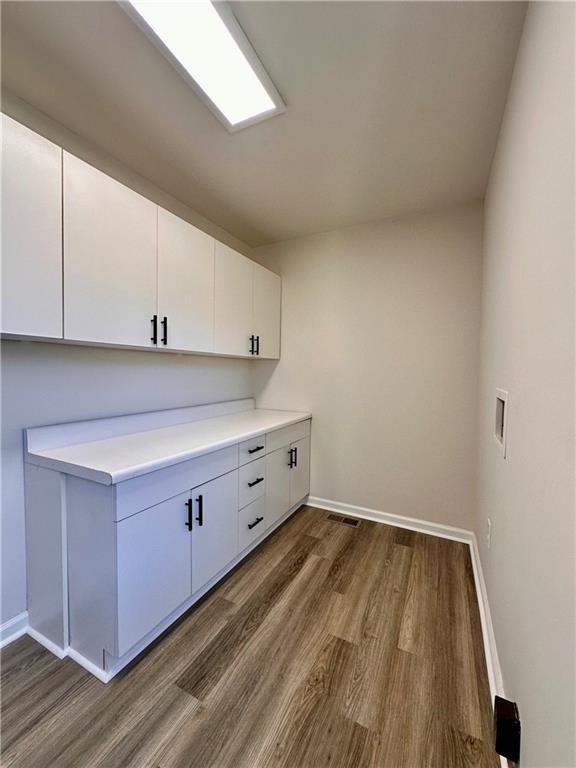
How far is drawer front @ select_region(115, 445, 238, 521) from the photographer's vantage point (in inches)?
46.7

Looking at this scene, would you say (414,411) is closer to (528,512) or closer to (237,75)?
(528,512)

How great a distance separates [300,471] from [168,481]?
4.84 feet

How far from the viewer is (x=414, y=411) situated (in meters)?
2.37

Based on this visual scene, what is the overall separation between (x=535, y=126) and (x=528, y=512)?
3.80 feet

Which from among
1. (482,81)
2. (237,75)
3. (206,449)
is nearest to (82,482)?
(206,449)

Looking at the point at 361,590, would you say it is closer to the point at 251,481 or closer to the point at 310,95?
the point at 251,481

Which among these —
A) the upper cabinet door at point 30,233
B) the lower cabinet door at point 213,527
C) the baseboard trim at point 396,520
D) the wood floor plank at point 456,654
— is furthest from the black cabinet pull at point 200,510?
the baseboard trim at point 396,520

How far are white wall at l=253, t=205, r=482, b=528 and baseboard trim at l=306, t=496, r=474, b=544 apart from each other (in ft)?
0.15

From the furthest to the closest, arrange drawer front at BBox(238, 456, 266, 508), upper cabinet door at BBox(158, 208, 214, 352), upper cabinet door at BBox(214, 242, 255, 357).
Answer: upper cabinet door at BBox(214, 242, 255, 357) < drawer front at BBox(238, 456, 266, 508) < upper cabinet door at BBox(158, 208, 214, 352)

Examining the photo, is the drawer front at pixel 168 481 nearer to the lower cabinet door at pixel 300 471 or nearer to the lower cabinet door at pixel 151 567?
the lower cabinet door at pixel 151 567

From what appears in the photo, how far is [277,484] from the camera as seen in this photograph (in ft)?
7.48

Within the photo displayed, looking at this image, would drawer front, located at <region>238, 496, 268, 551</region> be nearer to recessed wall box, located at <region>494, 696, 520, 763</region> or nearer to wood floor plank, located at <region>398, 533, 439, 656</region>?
wood floor plank, located at <region>398, 533, 439, 656</region>

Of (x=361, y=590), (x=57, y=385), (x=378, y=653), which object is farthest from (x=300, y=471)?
(x=57, y=385)

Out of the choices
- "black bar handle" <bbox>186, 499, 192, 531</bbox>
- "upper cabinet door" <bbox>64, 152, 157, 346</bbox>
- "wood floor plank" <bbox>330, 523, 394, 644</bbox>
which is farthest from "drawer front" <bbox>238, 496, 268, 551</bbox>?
"upper cabinet door" <bbox>64, 152, 157, 346</bbox>
